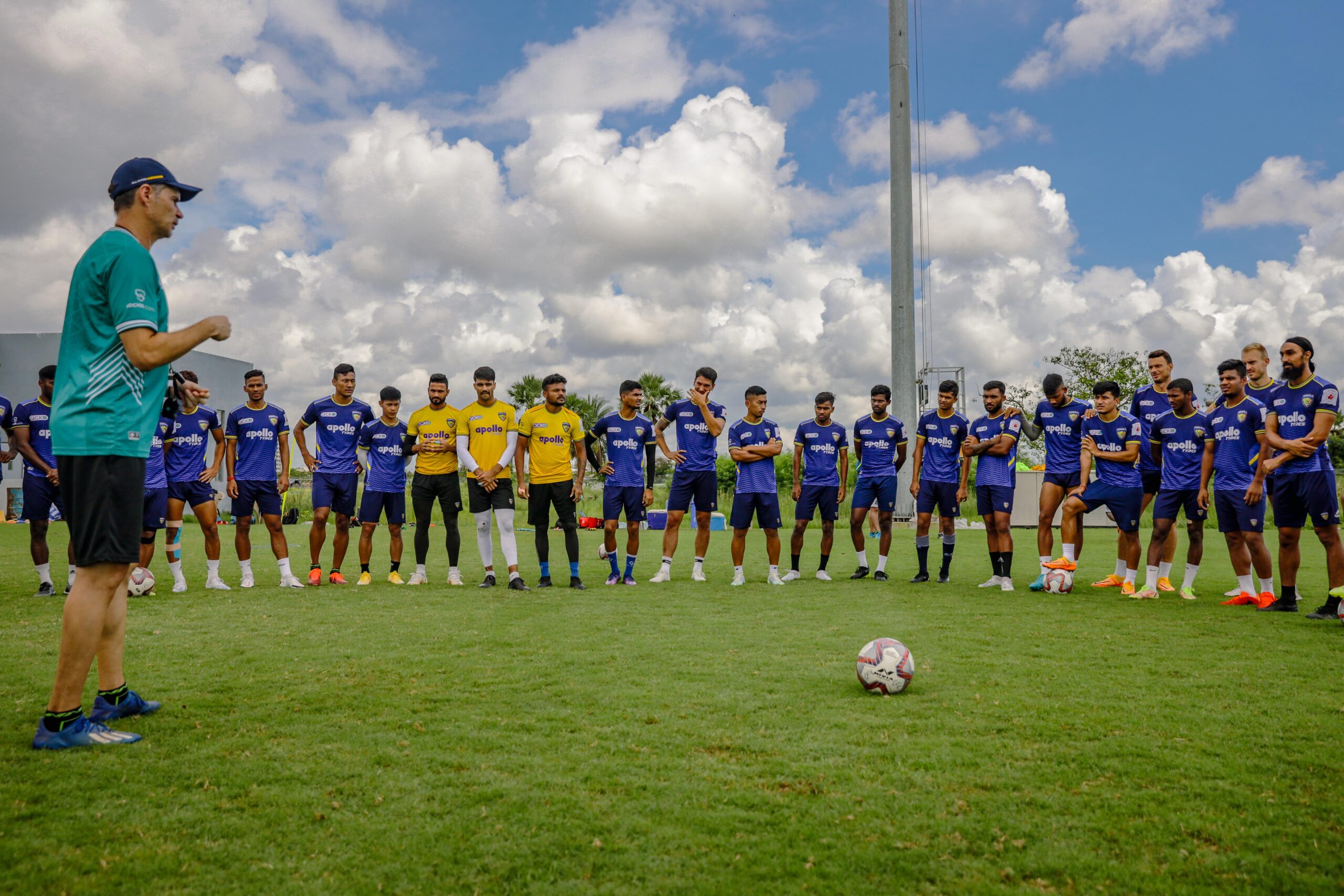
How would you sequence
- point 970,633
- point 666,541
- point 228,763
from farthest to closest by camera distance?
point 666,541 < point 970,633 < point 228,763

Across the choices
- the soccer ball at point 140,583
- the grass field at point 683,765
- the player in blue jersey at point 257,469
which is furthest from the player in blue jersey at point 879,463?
the soccer ball at point 140,583

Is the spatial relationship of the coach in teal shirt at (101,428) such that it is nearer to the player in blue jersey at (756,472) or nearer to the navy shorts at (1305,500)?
the player in blue jersey at (756,472)

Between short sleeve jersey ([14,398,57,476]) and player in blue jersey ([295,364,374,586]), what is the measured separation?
8.46 feet

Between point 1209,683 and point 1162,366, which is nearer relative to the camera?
point 1209,683

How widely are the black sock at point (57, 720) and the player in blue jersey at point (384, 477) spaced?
6.50 metres

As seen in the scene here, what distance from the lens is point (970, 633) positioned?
21.8 feet

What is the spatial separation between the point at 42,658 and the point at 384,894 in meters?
4.44

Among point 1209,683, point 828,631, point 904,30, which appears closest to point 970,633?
point 828,631

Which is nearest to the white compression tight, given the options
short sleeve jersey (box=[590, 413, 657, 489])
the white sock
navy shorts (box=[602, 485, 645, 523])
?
the white sock

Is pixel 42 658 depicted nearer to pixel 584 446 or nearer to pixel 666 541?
pixel 584 446

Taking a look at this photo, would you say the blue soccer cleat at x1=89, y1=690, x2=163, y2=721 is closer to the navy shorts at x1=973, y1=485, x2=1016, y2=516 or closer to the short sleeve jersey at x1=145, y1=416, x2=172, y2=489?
the short sleeve jersey at x1=145, y1=416, x2=172, y2=489

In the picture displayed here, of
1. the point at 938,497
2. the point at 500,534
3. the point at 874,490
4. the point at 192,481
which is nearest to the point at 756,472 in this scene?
the point at 874,490

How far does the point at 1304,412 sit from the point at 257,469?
35.9 feet

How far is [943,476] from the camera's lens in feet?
35.1
